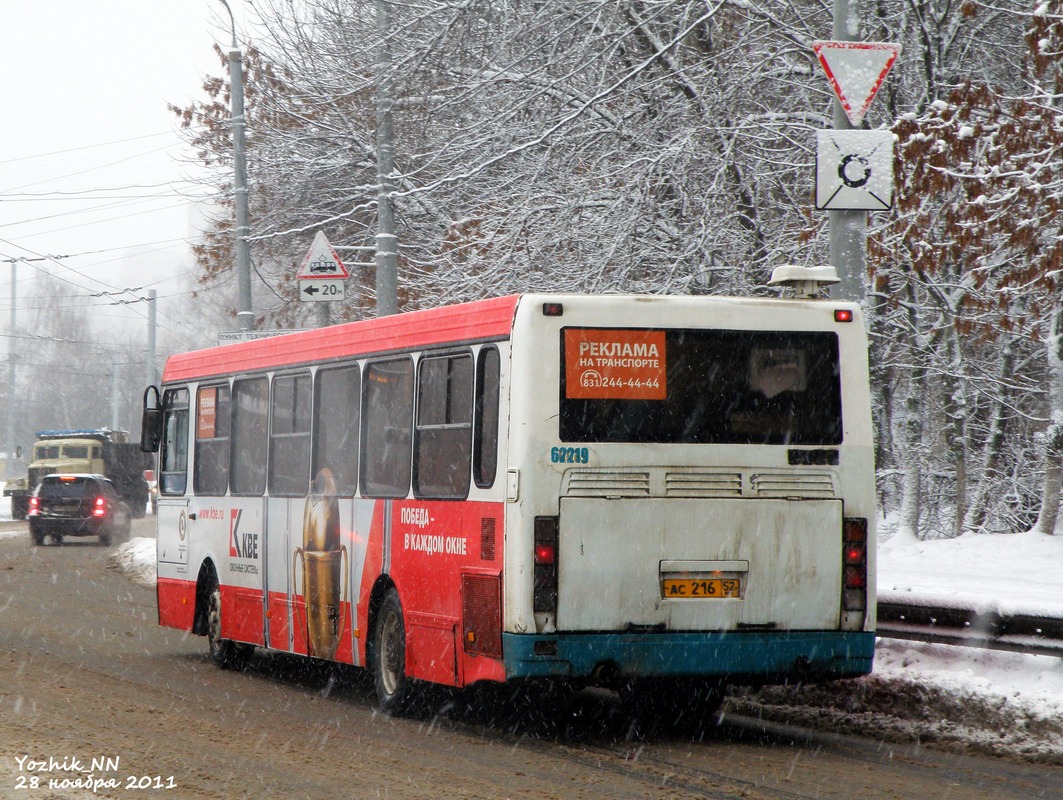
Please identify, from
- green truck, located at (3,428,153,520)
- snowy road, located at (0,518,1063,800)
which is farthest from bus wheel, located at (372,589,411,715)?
green truck, located at (3,428,153,520)

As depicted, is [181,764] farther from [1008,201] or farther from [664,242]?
[664,242]

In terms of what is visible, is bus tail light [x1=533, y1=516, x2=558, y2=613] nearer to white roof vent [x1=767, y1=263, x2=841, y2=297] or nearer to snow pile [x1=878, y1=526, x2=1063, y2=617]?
white roof vent [x1=767, y1=263, x2=841, y2=297]

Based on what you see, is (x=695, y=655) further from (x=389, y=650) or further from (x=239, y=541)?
(x=239, y=541)

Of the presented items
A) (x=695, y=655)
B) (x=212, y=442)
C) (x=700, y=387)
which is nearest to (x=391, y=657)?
(x=695, y=655)

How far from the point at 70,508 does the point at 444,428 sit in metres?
28.5

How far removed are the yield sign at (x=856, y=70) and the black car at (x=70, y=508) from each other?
27.9 m

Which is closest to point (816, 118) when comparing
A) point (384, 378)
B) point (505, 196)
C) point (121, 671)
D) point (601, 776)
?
point (505, 196)

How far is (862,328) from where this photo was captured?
9.83 metres

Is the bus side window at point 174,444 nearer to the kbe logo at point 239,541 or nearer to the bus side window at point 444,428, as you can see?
the kbe logo at point 239,541

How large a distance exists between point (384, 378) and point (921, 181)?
556 centimetres

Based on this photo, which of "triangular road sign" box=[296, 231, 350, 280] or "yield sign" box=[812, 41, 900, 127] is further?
"triangular road sign" box=[296, 231, 350, 280]

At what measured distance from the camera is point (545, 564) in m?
9.03

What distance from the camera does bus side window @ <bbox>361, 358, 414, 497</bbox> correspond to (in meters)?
10.8

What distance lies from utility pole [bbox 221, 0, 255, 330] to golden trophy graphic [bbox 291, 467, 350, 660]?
12661 mm
